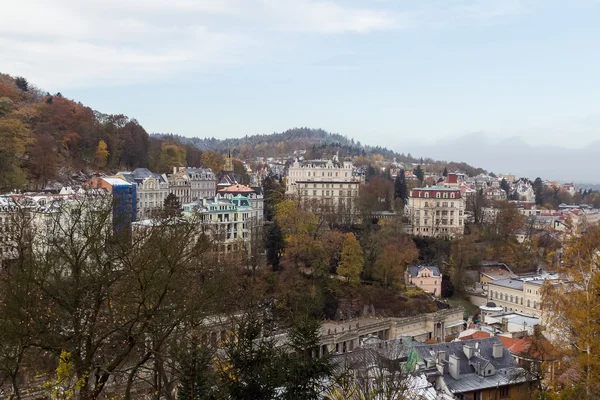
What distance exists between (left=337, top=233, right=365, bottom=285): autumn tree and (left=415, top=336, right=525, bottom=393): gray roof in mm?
14734

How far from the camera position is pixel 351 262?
38.2 metres

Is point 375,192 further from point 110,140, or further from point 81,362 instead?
point 81,362

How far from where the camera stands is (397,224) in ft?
156

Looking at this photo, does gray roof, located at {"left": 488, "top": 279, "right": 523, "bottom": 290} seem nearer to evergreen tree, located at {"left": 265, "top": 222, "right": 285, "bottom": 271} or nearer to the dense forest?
evergreen tree, located at {"left": 265, "top": 222, "right": 285, "bottom": 271}

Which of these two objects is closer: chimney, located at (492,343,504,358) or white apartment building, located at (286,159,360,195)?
chimney, located at (492,343,504,358)

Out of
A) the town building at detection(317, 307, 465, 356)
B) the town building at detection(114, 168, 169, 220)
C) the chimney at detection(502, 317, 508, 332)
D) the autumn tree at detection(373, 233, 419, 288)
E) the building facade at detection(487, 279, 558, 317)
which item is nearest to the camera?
the town building at detection(317, 307, 465, 356)

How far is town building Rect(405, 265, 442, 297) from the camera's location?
41.4 metres

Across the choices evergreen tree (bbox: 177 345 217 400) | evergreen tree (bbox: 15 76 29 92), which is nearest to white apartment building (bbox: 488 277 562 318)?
evergreen tree (bbox: 177 345 217 400)

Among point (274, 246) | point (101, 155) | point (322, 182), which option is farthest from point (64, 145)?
point (274, 246)

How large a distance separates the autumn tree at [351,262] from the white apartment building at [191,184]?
20.0m

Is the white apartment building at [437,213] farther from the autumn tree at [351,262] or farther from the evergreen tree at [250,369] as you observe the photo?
the evergreen tree at [250,369]

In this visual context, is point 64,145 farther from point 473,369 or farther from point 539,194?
point 539,194

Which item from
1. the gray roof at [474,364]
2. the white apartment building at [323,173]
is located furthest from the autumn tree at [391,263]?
the white apartment building at [323,173]

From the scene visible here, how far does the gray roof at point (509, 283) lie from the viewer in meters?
40.3
